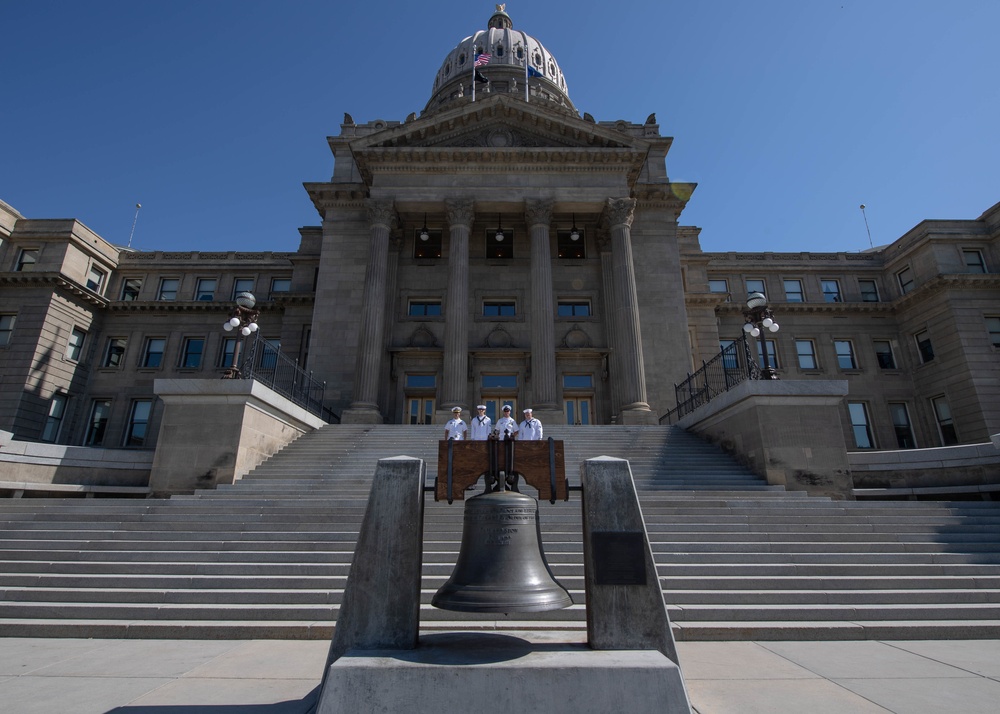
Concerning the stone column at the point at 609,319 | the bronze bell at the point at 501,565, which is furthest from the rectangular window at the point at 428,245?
the bronze bell at the point at 501,565

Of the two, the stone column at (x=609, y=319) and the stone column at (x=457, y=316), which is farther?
the stone column at (x=609, y=319)

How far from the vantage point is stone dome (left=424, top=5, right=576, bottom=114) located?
173 ft

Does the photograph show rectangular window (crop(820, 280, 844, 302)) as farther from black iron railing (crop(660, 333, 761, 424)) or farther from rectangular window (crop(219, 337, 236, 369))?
rectangular window (crop(219, 337, 236, 369))

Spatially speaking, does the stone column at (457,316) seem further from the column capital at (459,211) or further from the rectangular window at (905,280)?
the rectangular window at (905,280)

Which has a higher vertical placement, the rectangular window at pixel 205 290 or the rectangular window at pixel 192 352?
the rectangular window at pixel 205 290

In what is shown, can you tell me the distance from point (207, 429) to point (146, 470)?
6.36 m

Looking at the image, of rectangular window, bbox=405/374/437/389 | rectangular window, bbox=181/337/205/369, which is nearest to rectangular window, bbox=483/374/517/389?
rectangular window, bbox=405/374/437/389

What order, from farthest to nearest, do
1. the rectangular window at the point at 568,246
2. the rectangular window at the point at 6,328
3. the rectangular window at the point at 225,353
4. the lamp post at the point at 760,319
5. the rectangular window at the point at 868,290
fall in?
the rectangular window at the point at 868,290, the rectangular window at the point at 225,353, the rectangular window at the point at 6,328, the rectangular window at the point at 568,246, the lamp post at the point at 760,319

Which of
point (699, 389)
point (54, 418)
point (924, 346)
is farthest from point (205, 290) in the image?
point (924, 346)

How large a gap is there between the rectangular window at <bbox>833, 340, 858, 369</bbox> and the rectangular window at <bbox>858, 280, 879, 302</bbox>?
400cm

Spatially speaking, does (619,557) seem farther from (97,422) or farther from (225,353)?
(97,422)

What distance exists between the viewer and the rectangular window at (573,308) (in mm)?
29406

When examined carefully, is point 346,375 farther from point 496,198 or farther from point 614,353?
point 614,353

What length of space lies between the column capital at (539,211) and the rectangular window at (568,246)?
332cm
